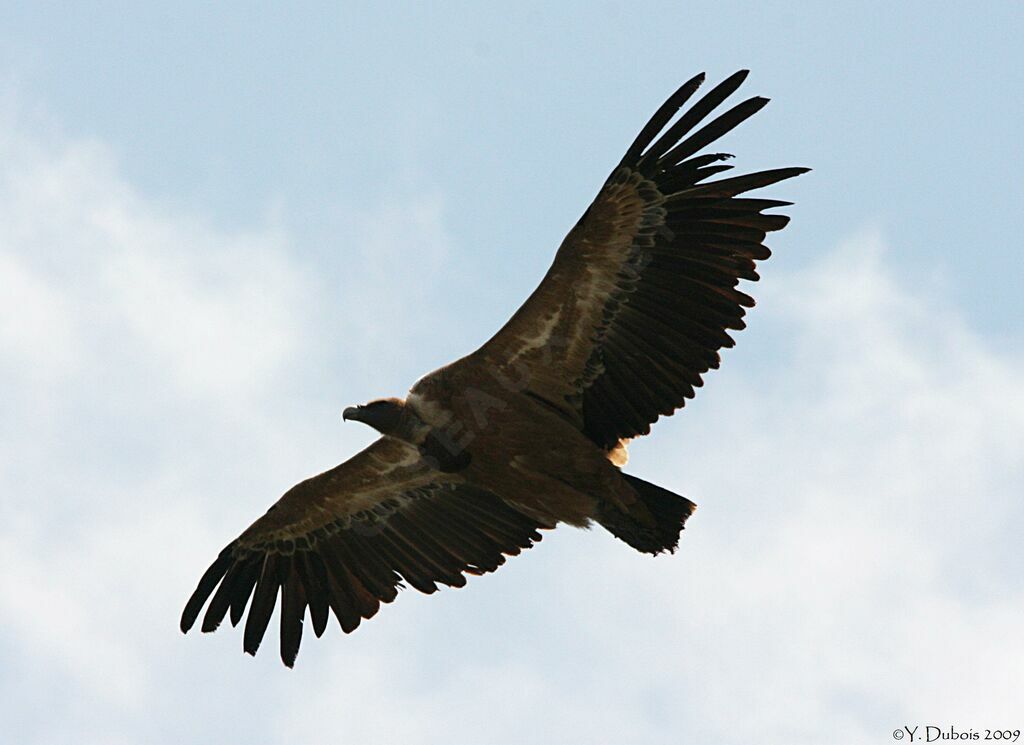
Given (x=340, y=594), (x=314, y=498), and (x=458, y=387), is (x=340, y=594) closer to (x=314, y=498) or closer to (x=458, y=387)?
(x=314, y=498)

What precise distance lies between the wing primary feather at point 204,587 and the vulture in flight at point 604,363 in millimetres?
1383

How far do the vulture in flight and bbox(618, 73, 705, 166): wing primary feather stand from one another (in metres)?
0.01

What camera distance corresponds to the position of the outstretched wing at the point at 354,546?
13664 millimetres

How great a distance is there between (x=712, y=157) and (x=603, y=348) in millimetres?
1740

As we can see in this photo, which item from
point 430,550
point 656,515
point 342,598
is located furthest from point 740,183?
point 342,598

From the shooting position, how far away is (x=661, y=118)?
38.8 ft

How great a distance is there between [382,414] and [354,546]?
6.11 ft

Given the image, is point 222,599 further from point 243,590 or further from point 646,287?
point 646,287

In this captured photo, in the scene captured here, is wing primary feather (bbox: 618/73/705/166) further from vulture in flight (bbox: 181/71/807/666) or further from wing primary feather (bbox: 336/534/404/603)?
wing primary feather (bbox: 336/534/404/603)

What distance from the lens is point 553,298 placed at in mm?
12281

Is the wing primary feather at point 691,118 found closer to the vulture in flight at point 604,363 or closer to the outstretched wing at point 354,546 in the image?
the vulture in flight at point 604,363

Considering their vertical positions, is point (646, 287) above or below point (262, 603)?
above

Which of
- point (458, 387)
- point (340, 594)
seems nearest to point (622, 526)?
point (458, 387)

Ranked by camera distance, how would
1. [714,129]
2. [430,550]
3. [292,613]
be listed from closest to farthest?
[714,129] → [430,550] → [292,613]
